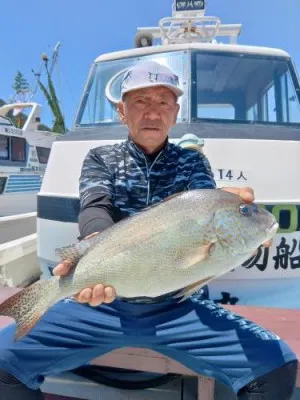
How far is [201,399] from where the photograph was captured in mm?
2264

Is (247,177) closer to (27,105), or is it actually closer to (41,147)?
(27,105)

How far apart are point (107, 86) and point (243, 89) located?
1511 mm

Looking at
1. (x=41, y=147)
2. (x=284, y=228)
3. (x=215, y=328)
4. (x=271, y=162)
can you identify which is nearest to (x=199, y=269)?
(x=215, y=328)

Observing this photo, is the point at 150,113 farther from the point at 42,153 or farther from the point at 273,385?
the point at 42,153

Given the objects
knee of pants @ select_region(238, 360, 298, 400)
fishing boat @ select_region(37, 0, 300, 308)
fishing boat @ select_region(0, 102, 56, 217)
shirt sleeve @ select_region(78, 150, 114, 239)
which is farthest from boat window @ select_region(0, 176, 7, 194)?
knee of pants @ select_region(238, 360, 298, 400)

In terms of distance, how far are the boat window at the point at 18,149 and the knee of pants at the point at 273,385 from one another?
15423 mm

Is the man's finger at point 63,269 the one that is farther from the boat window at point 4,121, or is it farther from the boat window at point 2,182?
the boat window at point 4,121

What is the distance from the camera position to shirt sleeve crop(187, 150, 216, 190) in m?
2.23

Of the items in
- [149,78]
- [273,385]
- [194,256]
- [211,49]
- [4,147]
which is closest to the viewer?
[194,256]

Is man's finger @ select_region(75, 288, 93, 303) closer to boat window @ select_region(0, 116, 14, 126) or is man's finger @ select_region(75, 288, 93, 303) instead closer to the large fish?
the large fish

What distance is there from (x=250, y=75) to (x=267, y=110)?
1.38ft

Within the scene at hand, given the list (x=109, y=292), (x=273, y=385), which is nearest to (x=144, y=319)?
(x=109, y=292)

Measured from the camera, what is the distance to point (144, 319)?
1955 mm

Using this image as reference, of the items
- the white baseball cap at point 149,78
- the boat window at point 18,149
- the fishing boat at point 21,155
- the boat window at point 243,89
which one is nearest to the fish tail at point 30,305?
the white baseball cap at point 149,78
